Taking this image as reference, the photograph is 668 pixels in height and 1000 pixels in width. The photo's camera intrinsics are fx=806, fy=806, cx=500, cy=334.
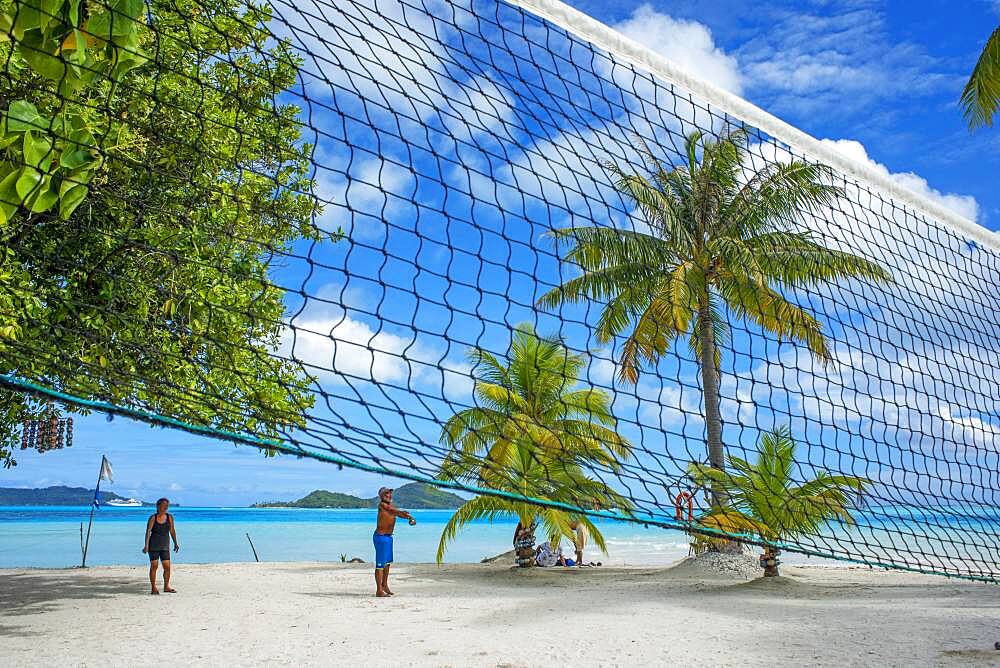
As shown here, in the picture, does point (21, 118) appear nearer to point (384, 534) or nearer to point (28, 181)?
point (28, 181)

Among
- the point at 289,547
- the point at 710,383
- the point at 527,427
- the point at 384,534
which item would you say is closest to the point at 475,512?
the point at 527,427

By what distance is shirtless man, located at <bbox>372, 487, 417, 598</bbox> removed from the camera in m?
10.2

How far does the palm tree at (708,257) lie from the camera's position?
600 inches

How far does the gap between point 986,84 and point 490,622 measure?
9.43 metres

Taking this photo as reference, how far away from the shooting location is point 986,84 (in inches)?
423

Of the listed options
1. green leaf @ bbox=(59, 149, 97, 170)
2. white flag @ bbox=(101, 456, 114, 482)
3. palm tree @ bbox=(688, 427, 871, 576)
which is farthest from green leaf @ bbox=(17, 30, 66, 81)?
white flag @ bbox=(101, 456, 114, 482)

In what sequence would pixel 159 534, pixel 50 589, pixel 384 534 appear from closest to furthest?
pixel 159 534, pixel 384 534, pixel 50 589

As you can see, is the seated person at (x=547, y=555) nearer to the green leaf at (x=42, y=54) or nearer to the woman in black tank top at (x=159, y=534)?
the woman in black tank top at (x=159, y=534)

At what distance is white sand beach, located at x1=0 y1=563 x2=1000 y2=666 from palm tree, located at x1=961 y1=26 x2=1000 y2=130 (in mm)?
6449

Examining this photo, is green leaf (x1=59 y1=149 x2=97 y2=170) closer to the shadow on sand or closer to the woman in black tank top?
the shadow on sand

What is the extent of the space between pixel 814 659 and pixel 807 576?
938 cm

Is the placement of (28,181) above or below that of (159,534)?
above

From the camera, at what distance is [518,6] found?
4.57 meters

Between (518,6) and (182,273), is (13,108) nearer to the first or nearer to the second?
(518,6)
